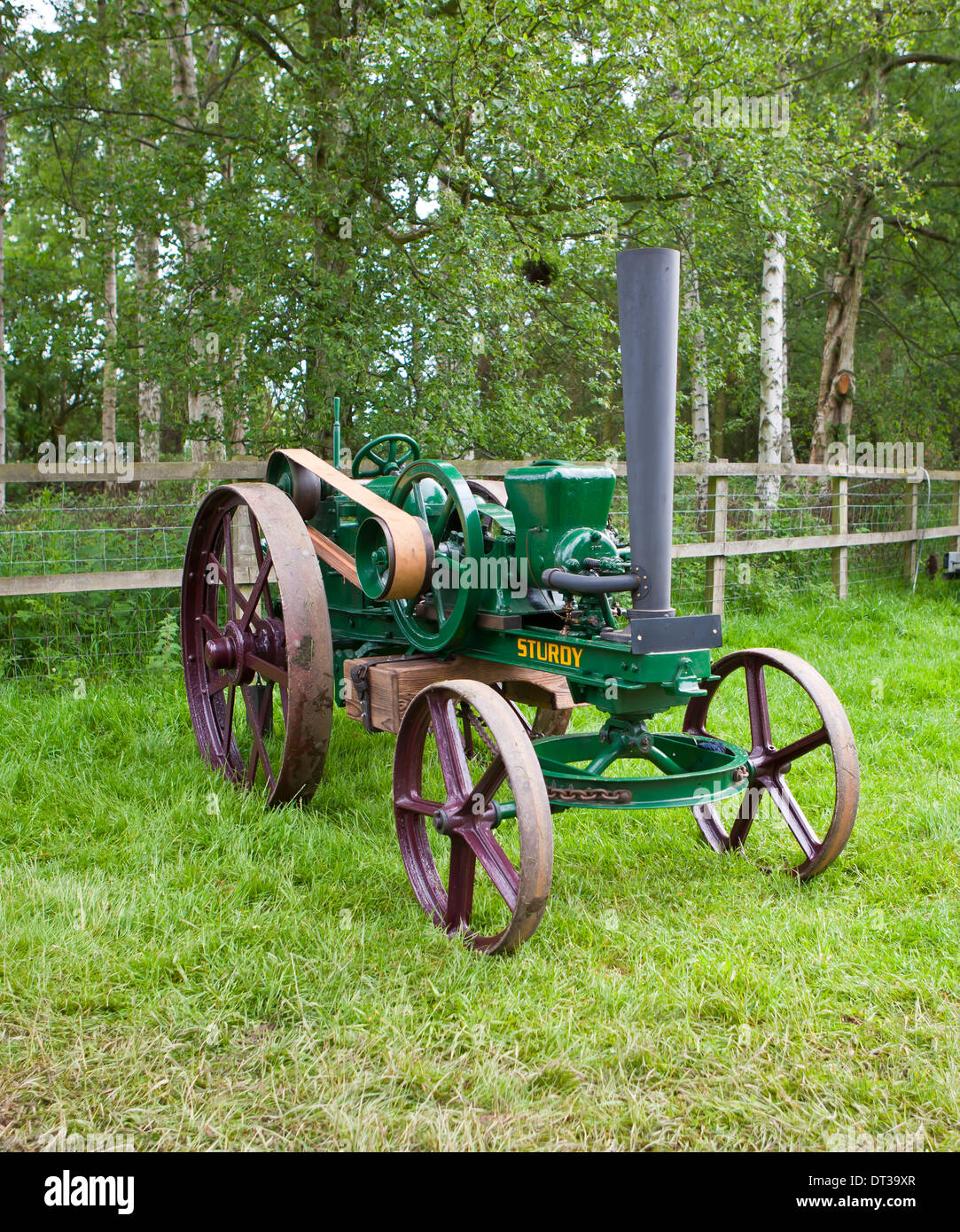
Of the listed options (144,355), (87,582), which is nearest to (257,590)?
(87,582)

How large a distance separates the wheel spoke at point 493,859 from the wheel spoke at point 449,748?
0.12 m

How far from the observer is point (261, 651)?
430cm

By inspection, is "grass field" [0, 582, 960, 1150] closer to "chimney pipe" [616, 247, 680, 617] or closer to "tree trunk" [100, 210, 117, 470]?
"chimney pipe" [616, 247, 680, 617]

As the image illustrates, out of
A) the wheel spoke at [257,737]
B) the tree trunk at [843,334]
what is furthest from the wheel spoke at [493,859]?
the tree trunk at [843,334]

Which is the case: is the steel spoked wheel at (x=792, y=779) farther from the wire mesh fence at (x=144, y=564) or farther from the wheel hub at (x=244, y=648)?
the wire mesh fence at (x=144, y=564)

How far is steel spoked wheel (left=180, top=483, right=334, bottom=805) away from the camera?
12.6ft

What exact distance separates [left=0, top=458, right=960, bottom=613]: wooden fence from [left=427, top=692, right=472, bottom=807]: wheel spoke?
2.98m

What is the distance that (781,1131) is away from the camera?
88.1 inches

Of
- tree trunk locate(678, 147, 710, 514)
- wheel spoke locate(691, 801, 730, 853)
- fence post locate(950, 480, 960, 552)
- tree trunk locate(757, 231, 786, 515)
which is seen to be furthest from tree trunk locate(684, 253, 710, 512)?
wheel spoke locate(691, 801, 730, 853)

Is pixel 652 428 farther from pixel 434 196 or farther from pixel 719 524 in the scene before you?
pixel 434 196

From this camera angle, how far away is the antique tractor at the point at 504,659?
296 centimetres

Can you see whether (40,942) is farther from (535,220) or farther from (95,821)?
(535,220)

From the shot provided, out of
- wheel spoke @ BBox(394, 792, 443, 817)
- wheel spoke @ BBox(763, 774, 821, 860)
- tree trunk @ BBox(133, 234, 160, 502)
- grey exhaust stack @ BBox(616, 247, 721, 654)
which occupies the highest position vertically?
tree trunk @ BBox(133, 234, 160, 502)

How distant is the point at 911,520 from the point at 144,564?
25.9 feet
